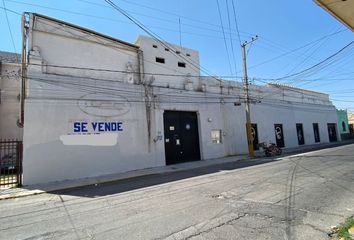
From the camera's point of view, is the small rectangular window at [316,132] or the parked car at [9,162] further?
the small rectangular window at [316,132]

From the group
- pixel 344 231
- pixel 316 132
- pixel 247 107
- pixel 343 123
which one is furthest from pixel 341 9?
pixel 343 123

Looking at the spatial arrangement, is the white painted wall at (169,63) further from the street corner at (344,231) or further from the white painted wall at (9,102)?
the street corner at (344,231)

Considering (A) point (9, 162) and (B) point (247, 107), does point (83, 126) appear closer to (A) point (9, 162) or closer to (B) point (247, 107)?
(A) point (9, 162)

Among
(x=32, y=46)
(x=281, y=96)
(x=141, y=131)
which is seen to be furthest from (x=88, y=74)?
(x=281, y=96)

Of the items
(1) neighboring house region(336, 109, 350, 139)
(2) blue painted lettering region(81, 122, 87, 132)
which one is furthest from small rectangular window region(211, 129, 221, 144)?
(1) neighboring house region(336, 109, 350, 139)

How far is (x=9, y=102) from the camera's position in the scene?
1922cm

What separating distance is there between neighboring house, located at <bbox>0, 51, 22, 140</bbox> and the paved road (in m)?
12.9

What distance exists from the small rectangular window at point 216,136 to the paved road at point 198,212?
38.3ft

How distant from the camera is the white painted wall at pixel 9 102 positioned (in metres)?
18.8

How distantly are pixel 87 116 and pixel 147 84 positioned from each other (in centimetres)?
501

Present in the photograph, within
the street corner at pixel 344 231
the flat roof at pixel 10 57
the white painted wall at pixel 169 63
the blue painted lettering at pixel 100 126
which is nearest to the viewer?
the street corner at pixel 344 231

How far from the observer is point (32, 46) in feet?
43.9

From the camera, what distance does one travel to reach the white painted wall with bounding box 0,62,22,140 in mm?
18781

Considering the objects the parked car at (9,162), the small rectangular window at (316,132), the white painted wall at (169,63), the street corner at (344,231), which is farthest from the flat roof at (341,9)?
the small rectangular window at (316,132)
